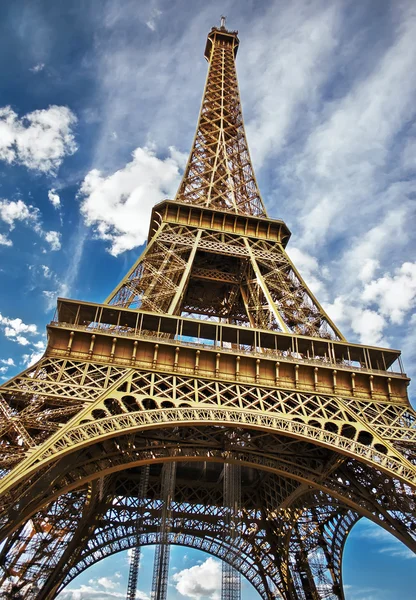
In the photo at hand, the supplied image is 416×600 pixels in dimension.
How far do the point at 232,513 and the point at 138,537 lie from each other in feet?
18.2

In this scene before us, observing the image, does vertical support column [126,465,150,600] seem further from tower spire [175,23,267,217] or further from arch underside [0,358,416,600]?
tower spire [175,23,267,217]

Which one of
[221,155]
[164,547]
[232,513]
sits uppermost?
[221,155]

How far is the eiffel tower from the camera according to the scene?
1566cm

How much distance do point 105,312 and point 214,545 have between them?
19485 mm

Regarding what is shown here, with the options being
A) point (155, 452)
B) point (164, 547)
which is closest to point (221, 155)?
point (155, 452)

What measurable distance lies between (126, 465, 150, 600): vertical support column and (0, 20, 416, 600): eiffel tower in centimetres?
17

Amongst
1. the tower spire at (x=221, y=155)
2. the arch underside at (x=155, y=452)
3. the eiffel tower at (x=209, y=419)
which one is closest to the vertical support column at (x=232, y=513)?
the eiffel tower at (x=209, y=419)

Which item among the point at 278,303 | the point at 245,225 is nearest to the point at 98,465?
the point at 278,303

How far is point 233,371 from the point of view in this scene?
18594mm

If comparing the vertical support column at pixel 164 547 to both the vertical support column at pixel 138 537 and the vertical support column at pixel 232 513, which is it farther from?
the vertical support column at pixel 232 513

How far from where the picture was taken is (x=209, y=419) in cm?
1598

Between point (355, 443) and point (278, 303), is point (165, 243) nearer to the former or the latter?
point (278, 303)

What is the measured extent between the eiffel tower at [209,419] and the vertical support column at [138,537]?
17cm

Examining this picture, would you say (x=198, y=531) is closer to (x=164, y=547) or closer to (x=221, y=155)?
(x=164, y=547)
